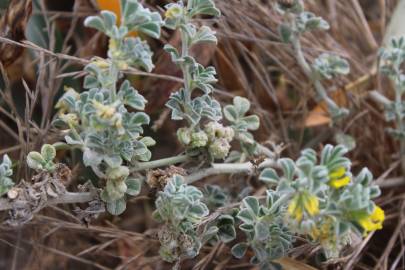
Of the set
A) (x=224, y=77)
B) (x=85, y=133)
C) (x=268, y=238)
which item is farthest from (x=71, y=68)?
(x=268, y=238)

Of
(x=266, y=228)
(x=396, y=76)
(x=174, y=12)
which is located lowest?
(x=266, y=228)

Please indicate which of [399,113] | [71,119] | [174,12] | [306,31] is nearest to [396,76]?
[399,113]

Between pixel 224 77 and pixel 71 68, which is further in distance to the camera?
pixel 224 77

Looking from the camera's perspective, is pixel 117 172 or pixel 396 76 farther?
pixel 396 76

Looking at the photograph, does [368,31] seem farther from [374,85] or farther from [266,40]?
[266,40]

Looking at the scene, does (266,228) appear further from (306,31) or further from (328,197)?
(306,31)

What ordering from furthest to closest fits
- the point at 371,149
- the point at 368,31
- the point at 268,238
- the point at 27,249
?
the point at 368,31 < the point at 371,149 < the point at 27,249 < the point at 268,238

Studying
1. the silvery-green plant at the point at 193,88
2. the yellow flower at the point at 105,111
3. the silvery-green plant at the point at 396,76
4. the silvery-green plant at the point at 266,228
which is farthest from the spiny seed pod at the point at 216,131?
the silvery-green plant at the point at 396,76
